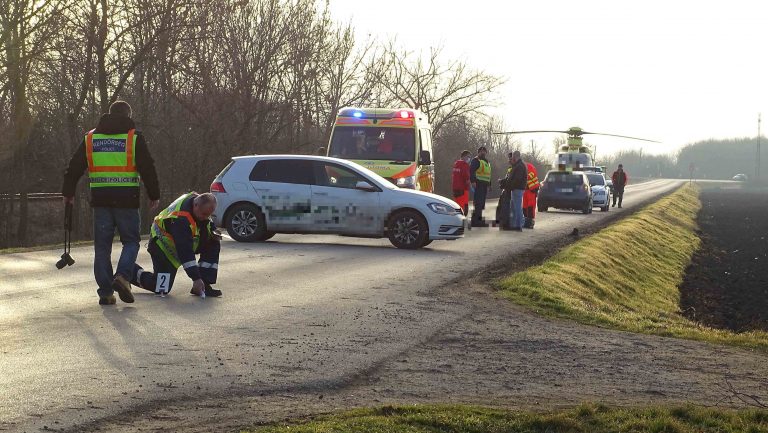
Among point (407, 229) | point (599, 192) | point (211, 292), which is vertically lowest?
point (599, 192)

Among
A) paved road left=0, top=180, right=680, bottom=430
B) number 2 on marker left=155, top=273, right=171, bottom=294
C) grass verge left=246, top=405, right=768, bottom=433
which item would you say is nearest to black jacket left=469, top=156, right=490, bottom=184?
paved road left=0, top=180, right=680, bottom=430

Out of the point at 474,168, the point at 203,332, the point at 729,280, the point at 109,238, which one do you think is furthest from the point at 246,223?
the point at 729,280

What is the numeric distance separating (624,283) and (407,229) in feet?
16.4

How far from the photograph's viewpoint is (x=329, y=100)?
54812 millimetres

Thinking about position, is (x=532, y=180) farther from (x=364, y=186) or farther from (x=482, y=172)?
(x=364, y=186)

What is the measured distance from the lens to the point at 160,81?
3859 cm

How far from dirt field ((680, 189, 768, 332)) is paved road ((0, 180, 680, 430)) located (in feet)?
18.1

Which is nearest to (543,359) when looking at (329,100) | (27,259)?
(27,259)

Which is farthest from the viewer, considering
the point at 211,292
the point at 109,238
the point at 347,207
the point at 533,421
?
the point at 347,207

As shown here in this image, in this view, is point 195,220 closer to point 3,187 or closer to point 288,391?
point 288,391

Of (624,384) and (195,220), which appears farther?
(195,220)

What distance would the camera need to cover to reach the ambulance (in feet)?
86.8

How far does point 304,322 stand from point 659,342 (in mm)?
3081

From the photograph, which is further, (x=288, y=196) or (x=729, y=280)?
(x=729, y=280)
